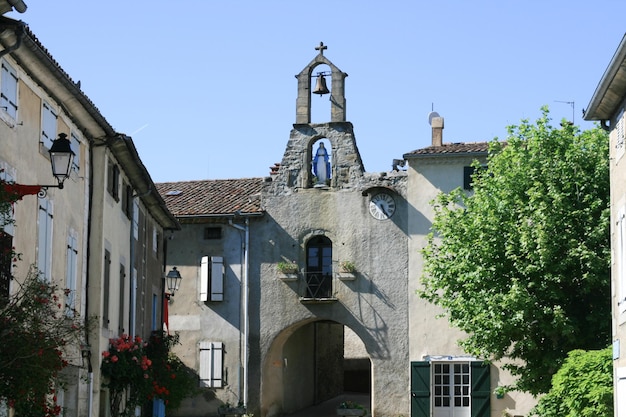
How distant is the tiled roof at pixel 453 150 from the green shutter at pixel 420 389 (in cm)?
631

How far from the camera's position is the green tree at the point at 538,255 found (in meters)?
26.0

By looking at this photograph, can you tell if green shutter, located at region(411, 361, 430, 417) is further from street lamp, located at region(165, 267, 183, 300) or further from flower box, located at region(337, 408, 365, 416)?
street lamp, located at region(165, 267, 183, 300)

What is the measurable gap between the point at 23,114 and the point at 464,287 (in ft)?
43.2

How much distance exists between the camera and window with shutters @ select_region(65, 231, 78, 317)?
20828 millimetres

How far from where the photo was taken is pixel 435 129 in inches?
1505

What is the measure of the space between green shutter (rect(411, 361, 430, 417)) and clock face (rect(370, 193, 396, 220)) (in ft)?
15.3

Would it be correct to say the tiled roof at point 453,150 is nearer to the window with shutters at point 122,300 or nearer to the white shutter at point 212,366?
the white shutter at point 212,366

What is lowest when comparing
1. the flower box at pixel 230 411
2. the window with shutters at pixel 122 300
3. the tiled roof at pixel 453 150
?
the flower box at pixel 230 411

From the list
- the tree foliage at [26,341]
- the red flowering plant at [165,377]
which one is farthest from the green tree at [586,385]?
the tree foliage at [26,341]

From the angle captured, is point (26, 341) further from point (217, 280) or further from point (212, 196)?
point (212, 196)

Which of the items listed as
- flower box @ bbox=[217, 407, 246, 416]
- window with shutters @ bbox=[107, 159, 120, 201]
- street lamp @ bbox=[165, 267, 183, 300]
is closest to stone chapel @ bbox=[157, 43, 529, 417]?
flower box @ bbox=[217, 407, 246, 416]

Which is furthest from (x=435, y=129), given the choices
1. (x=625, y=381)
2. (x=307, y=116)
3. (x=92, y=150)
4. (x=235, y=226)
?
(x=625, y=381)

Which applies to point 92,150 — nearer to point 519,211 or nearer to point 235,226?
point 519,211

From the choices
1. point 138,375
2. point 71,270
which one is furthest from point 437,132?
point 71,270
